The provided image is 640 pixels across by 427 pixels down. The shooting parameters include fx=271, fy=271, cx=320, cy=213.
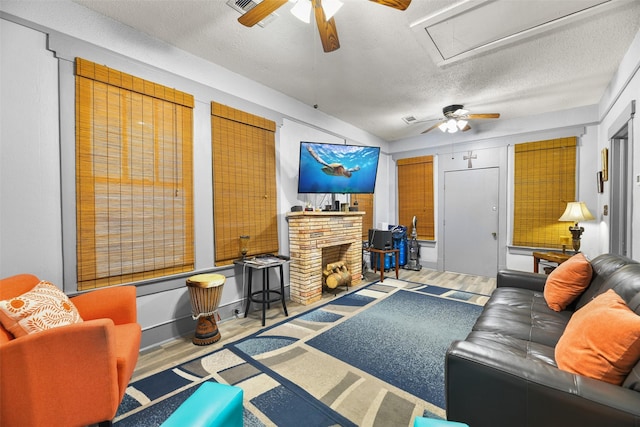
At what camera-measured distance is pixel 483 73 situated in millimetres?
3119

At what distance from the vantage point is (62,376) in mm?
1279

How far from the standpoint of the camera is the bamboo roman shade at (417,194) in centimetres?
563

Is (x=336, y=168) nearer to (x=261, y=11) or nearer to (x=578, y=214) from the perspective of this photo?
(x=261, y=11)

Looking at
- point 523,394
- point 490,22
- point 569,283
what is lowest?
point 523,394

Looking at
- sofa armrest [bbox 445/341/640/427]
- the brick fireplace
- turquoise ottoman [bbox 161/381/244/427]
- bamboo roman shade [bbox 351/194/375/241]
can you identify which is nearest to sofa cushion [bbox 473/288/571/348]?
sofa armrest [bbox 445/341/640/427]

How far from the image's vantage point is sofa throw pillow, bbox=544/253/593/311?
203 cm

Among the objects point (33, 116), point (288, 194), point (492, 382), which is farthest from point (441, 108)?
point (33, 116)

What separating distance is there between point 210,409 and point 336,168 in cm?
342

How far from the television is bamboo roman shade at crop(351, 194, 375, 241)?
936 mm

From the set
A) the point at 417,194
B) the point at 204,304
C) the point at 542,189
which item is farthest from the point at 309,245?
the point at 542,189

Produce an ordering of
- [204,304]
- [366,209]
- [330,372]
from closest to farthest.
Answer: [330,372] < [204,304] < [366,209]

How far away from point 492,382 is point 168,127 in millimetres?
3036

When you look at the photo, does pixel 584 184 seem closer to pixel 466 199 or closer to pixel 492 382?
pixel 466 199

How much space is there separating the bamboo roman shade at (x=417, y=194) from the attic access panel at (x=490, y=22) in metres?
3.19
